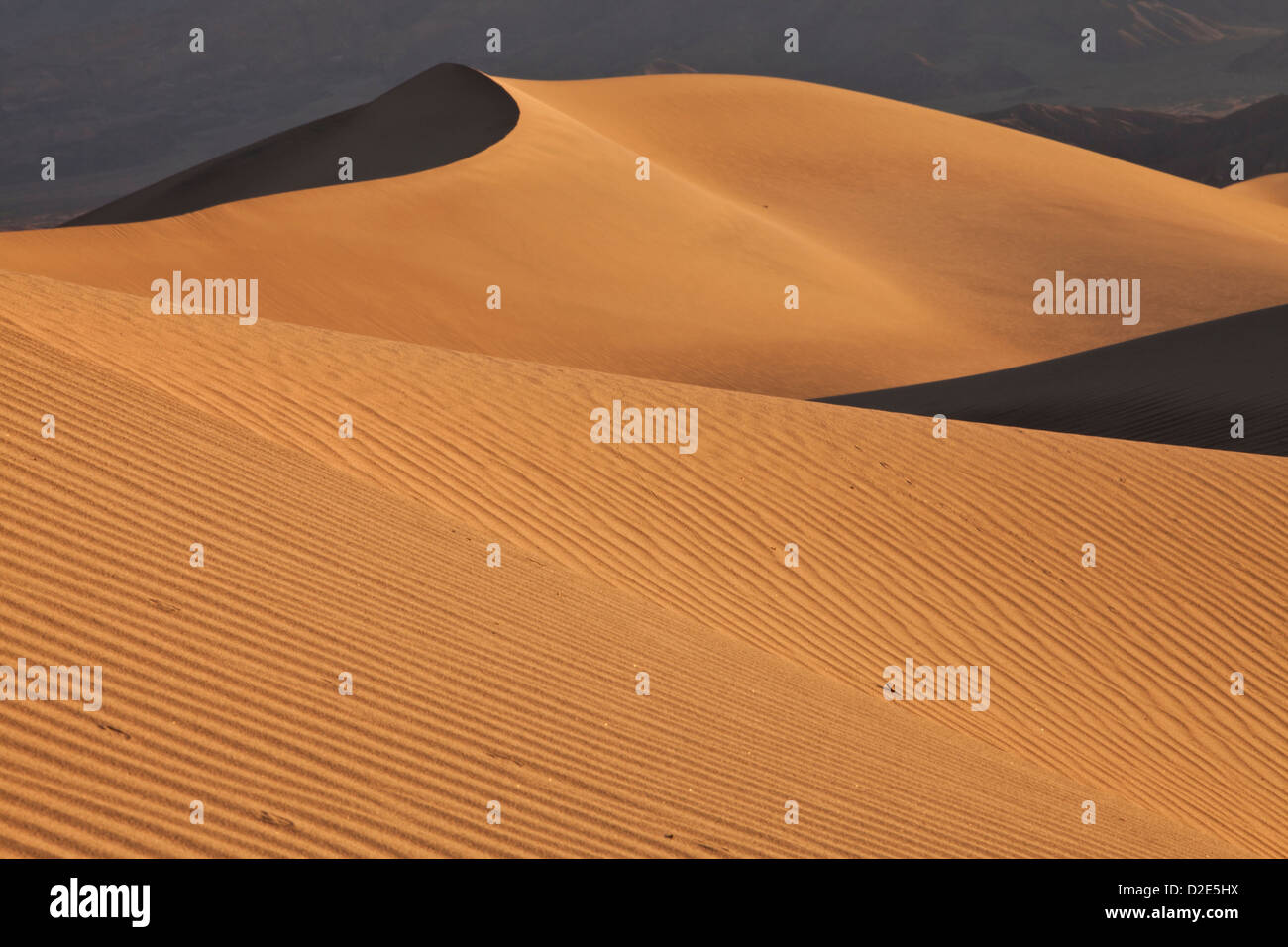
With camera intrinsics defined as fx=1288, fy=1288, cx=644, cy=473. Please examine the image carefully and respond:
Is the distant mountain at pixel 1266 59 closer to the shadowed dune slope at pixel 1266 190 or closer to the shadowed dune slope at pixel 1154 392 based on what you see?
the shadowed dune slope at pixel 1266 190

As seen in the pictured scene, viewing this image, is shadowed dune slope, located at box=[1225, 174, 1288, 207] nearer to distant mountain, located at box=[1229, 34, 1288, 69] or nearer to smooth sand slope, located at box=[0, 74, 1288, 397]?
smooth sand slope, located at box=[0, 74, 1288, 397]

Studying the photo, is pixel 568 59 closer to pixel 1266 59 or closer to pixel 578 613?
pixel 1266 59

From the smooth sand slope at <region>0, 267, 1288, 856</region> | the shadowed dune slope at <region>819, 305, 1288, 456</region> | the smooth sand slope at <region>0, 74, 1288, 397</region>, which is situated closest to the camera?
the smooth sand slope at <region>0, 267, 1288, 856</region>

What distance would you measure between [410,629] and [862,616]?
325 centimetres

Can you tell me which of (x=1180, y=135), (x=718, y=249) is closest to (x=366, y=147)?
(x=718, y=249)

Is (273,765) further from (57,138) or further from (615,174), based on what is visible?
(57,138)

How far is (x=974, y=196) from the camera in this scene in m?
32.4

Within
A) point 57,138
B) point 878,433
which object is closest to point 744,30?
point 57,138

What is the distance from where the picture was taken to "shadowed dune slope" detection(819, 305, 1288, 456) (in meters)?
14.5

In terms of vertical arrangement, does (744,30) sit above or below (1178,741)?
above

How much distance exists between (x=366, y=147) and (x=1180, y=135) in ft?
206

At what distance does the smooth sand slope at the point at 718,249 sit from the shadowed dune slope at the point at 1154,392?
2282mm

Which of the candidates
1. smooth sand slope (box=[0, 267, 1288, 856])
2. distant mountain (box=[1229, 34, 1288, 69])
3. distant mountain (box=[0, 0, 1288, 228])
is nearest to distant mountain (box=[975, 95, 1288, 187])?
distant mountain (box=[0, 0, 1288, 228])

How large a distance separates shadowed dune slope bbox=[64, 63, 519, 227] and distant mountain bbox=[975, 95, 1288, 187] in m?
47.0
